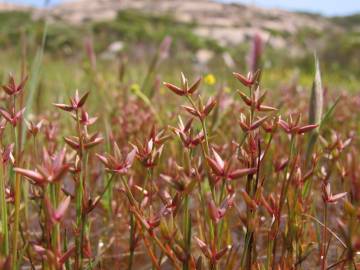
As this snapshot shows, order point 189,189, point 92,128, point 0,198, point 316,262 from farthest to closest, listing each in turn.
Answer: point 92,128
point 316,262
point 0,198
point 189,189

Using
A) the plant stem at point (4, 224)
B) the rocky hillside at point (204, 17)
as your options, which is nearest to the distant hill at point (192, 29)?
the rocky hillside at point (204, 17)

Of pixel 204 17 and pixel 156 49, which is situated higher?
pixel 156 49

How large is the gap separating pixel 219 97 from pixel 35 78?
0.86 meters

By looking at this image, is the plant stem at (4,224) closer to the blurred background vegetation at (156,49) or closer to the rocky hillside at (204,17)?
the blurred background vegetation at (156,49)

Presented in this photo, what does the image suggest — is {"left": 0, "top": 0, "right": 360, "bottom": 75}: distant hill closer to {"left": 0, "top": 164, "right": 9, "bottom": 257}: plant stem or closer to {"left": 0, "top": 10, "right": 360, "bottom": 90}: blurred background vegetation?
{"left": 0, "top": 10, "right": 360, "bottom": 90}: blurred background vegetation

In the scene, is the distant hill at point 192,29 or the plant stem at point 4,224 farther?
the distant hill at point 192,29

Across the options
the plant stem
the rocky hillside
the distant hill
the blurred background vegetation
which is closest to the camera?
the plant stem

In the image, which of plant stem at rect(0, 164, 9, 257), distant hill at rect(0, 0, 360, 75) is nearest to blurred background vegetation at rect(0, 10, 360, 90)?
distant hill at rect(0, 0, 360, 75)

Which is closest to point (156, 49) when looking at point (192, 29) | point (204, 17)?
point (192, 29)

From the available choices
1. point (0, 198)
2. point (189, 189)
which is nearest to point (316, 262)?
point (189, 189)

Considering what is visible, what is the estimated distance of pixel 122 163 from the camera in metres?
0.73

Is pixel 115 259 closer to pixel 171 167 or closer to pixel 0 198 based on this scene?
pixel 171 167

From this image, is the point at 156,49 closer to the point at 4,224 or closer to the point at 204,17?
the point at 4,224

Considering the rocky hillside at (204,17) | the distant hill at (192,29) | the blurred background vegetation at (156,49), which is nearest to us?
the blurred background vegetation at (156,49)
